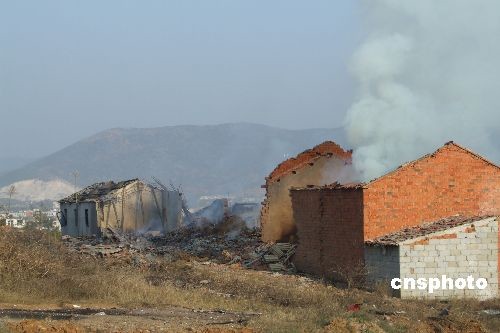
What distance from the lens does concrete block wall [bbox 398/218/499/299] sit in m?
22.4

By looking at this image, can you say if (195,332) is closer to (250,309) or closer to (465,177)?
(250,309)

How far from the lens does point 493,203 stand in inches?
1058

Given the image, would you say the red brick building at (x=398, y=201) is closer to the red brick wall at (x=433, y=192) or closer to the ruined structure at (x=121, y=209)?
the red brick wall at (x=433, y=192)

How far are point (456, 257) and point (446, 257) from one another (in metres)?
0.34

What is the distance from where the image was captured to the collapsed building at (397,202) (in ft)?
81.5

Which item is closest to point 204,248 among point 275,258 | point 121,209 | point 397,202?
point 275,258

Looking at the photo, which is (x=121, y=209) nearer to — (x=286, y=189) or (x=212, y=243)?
(x=212, y=243)

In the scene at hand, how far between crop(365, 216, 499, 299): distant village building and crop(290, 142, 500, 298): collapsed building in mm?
1558

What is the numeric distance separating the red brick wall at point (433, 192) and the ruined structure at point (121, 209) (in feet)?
88.8

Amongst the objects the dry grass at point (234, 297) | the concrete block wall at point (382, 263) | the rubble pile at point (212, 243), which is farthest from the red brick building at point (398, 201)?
the rubble pile at point (212, 243)

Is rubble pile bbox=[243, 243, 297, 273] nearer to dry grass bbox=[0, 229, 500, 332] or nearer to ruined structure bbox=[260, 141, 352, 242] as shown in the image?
ruined structure bbox=[260, 141, 352, 242]

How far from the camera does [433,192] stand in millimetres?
25828

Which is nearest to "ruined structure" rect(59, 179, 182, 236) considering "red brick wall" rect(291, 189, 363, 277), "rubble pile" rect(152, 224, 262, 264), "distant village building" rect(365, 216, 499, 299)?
"rubble pile" rect(152, 224, 262, 264)

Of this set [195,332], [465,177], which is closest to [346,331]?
[195,332]
